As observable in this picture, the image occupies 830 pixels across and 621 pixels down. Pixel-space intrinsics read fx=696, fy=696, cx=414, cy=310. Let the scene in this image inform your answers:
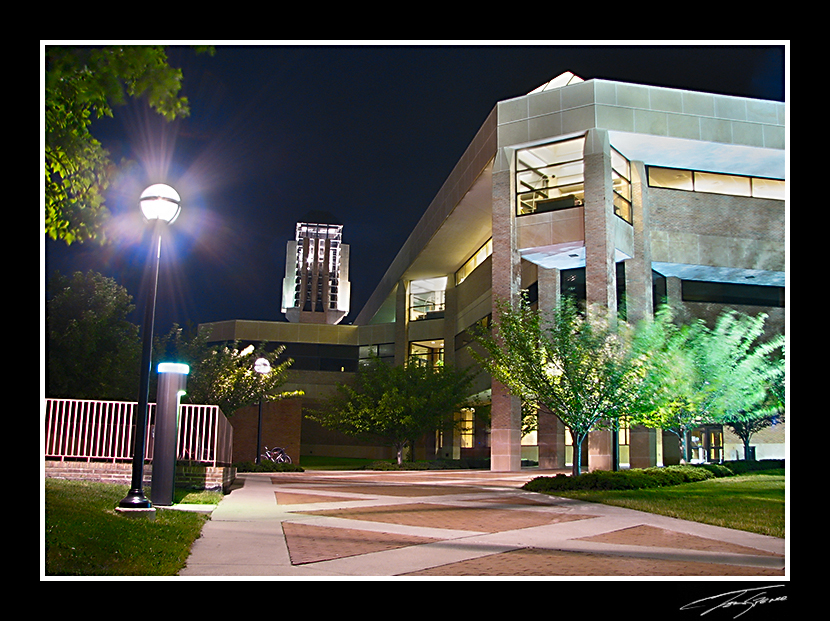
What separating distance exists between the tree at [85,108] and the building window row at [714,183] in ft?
91.7

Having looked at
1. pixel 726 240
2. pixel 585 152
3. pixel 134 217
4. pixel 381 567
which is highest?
pixel 585 152

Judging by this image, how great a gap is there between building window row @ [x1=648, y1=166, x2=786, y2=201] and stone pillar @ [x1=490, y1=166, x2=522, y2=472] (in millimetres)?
7196

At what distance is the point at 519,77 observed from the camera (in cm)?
3109

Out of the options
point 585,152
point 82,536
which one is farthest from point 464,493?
point 585,152

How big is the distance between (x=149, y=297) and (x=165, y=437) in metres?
2.98

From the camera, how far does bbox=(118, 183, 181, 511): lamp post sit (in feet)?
28.1

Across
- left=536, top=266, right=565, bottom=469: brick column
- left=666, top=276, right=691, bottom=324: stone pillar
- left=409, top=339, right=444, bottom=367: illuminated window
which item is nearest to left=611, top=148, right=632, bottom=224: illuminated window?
left=666, top=276, right=691, bottom=324: stone pillar

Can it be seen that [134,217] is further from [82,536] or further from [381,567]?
[381,567]

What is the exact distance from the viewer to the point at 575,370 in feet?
57.3

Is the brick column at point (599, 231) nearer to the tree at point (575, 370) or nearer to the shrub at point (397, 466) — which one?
the tree at point (575, 370)

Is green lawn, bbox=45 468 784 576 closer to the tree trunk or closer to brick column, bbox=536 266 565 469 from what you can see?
the tree trunk

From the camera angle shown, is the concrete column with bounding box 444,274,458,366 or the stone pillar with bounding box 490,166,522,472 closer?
the stone pillar with bounding box 490,166,522,472

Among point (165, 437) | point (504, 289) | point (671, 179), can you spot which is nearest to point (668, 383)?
point (504, 289)
